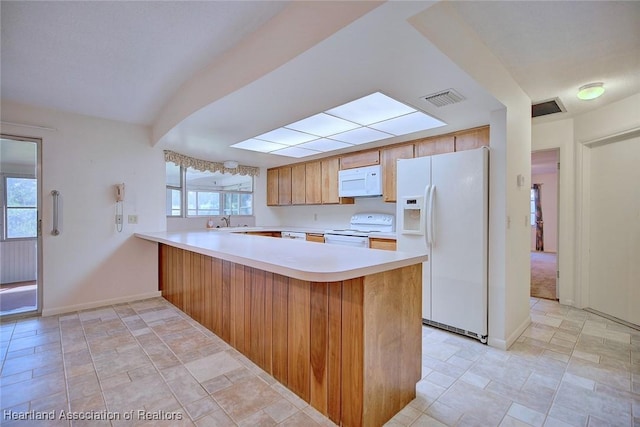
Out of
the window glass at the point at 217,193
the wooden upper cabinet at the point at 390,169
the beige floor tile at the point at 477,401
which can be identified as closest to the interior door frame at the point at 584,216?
the wooden upper cabinet at the point at 390,169

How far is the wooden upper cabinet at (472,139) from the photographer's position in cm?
304

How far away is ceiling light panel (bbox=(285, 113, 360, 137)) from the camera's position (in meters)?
2.84

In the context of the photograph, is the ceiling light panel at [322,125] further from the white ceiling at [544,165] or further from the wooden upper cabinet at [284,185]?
the white ceiling at [544,165]

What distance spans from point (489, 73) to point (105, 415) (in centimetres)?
334

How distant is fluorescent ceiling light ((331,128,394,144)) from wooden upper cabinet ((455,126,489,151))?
772mm

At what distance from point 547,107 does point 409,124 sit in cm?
168

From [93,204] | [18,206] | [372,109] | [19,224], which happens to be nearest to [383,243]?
[372,109]

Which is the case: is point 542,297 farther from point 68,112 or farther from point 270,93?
point 68,112

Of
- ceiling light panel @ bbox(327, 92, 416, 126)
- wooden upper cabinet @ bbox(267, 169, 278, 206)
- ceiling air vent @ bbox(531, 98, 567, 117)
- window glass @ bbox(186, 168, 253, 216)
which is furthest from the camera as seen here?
wooden upper cabinet @ bbox(267, 169, 278, 206)

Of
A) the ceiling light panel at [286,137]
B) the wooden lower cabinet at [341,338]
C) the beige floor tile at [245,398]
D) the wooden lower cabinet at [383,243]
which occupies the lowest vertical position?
the beige floor tile at [245,398]

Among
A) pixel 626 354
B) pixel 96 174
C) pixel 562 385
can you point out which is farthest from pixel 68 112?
pixel 626 354

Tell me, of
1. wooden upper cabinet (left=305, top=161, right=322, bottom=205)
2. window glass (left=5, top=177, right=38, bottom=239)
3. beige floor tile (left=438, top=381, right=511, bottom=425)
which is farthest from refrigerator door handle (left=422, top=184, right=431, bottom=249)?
window glass (left=5, top=177, right=38, bottom=239)

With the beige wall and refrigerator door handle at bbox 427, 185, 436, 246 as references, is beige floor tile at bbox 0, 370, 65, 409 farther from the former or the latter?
refrigerator door handle at bbox 427, 185, 436, 246

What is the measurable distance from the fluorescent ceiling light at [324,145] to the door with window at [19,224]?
122 inches
